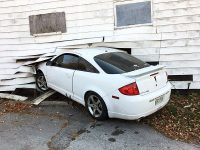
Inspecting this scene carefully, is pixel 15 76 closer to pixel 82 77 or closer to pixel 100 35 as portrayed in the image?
pixel 100 35

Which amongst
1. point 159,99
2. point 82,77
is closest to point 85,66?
point 82,77

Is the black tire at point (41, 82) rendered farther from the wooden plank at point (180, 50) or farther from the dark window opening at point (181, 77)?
the dark window opening at point (181, 77)

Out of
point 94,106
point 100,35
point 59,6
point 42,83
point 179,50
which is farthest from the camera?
point 42,83

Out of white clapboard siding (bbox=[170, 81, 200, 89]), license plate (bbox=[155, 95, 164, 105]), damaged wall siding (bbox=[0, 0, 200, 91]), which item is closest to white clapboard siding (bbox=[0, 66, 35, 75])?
damaged wall siding (bbox=[0, 0, 200, 91])

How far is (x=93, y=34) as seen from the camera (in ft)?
30.5

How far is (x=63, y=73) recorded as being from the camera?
806 cm

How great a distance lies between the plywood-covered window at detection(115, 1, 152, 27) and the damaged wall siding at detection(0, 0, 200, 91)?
122 millimetres

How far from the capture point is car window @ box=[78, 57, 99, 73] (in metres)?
7.26

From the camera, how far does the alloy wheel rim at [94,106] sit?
7.14 m

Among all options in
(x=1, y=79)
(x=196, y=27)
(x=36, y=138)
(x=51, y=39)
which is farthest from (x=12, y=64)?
(x=196, y=27)

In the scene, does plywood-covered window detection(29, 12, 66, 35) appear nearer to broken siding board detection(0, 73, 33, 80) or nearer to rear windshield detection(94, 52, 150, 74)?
broken siding board detection(0, 73, 33, 80)

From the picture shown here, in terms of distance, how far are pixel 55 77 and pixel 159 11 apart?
3.35 m

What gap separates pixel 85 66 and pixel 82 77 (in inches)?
10.8

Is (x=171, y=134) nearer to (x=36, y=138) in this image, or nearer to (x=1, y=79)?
(x=36, y=138)
